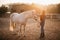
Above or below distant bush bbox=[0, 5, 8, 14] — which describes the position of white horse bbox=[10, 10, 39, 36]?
below

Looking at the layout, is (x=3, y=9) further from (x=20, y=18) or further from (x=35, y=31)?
(x=35, y=31)

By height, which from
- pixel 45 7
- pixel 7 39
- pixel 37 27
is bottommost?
pixel 7 39

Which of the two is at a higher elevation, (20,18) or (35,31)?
(20,18)

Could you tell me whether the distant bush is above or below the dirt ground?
above

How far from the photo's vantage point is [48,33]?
4.08 feet

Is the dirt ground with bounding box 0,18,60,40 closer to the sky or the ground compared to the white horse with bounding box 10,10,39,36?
closer to the ground

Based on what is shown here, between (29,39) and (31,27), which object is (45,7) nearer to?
(31,27)

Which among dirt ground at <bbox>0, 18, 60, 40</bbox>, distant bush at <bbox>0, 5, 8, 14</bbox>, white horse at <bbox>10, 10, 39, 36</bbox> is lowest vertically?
dirt ground at <bbox>0, 18, 60, 40</bbox>

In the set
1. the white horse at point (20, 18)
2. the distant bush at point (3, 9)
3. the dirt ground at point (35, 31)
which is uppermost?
the distant bush at point (3, 9)

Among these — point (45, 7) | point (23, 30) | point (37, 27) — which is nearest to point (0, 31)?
point (23, 30)

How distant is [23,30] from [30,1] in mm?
281

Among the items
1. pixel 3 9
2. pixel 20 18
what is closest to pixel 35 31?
pixel 20 18

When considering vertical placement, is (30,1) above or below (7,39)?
above

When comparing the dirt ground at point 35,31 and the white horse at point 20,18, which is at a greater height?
the white horse at point 20,18
